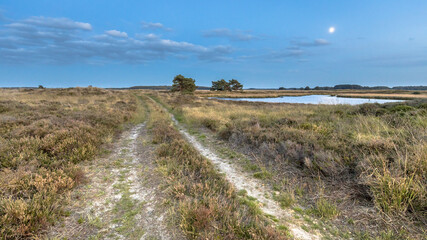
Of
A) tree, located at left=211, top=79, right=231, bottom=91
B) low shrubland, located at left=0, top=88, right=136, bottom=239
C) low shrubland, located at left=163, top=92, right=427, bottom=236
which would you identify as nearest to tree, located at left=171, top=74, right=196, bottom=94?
tree, located at left=211, top=79, right=231, bottom=91

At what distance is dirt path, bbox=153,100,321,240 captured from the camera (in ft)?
12.2

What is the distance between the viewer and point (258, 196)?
509cm

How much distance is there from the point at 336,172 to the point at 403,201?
1670 mm

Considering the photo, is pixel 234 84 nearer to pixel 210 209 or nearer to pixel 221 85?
pixel 221 85

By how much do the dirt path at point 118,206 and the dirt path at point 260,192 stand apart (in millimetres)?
2272

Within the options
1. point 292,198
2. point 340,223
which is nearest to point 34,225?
point 292,198

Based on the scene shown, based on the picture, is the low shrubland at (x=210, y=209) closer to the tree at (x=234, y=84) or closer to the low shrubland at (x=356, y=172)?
the low shrubland at (x=356, y=172)

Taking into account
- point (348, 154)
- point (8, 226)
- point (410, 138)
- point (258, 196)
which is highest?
point (410, 138)

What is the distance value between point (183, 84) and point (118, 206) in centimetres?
7780

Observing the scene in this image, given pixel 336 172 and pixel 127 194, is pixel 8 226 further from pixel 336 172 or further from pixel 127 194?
pixel 336 172

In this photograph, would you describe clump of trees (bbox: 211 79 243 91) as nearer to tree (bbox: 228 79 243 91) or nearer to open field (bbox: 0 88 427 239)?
tree (bbox: 228 79 243 91)

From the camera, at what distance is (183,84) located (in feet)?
261

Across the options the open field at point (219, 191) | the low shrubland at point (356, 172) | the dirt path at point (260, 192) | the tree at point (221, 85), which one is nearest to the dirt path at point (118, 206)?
the open field at point (219, 191)

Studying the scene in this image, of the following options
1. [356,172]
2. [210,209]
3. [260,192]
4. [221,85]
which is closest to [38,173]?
[210,209]
